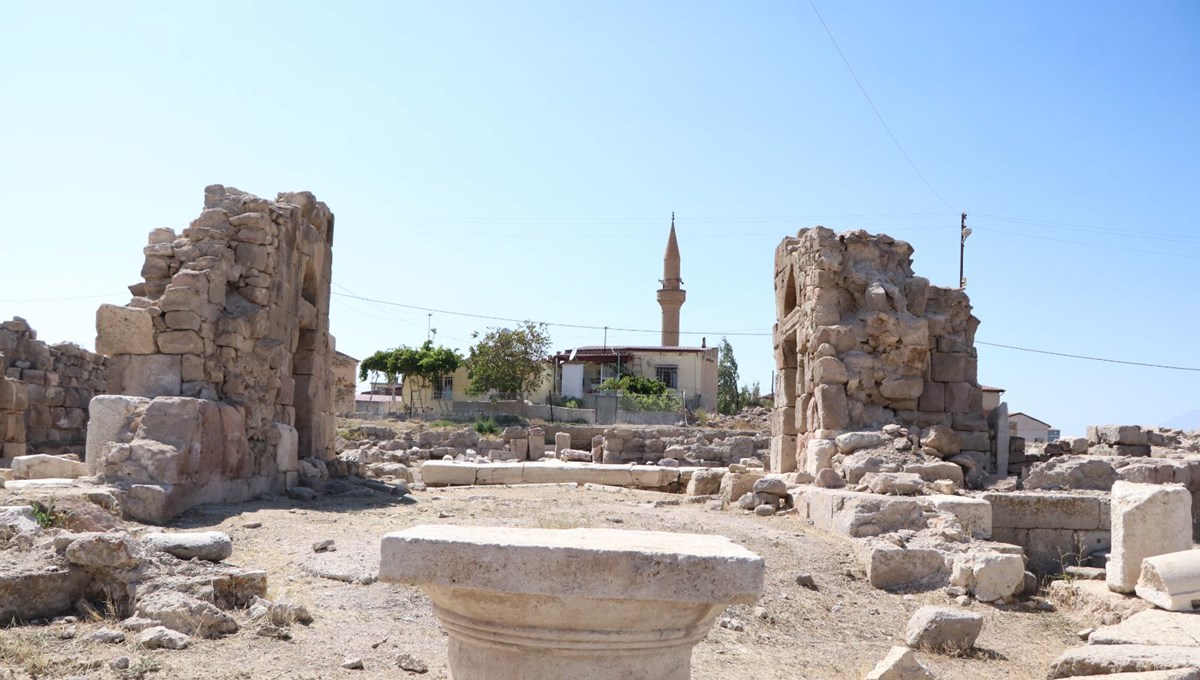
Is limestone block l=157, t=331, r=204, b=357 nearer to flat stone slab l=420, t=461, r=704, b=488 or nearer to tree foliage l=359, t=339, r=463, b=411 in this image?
flat stone slab l=420, t=461, r=704, b=488

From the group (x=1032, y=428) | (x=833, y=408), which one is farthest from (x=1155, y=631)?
(x=1032, y=428)

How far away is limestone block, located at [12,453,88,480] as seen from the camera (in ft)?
31.5

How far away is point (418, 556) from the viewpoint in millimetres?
3152

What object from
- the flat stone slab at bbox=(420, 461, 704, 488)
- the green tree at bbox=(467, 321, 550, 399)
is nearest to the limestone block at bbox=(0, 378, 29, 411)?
the flat stone slab at bbox=(420, 461, 704, 488)

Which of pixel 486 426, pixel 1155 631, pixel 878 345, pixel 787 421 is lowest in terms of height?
pixel 1155 631

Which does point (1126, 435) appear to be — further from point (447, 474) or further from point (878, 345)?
point (447, 474)

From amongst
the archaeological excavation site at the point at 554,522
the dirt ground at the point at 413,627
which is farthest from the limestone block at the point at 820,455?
the dirt ground at the point at 413,627

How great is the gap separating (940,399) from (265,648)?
985 cm

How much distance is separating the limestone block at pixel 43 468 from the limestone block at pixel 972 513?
8.52 m

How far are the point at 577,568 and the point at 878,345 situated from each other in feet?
32.4

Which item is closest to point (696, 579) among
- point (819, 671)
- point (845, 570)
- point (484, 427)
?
point (819, 671)

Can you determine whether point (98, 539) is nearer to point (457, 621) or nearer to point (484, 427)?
point (457, 621)

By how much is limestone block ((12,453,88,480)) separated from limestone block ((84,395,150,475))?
3.40ft

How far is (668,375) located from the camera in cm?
4462
